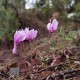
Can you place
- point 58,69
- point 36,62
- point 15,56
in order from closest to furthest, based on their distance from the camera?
1. point 58,69
2. point 36,62
3. point 15,56

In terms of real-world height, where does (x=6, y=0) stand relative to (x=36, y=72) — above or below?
above

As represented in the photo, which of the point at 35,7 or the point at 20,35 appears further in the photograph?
the point at 35,7

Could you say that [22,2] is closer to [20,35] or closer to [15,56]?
[15,56]

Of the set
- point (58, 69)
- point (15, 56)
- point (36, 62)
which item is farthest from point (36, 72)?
point (15, 56)

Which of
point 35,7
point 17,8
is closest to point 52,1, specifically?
point 35,7

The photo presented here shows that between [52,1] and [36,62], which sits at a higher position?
[52,1]

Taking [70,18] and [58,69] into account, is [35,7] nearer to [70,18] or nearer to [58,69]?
[70,18]

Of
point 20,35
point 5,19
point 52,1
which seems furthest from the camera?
point 52,1

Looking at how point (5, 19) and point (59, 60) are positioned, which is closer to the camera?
point (59, 60)

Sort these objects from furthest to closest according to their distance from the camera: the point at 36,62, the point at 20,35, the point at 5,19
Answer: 1. the point at 5,19
2. the point at 36,62
3. the point at 20,35
